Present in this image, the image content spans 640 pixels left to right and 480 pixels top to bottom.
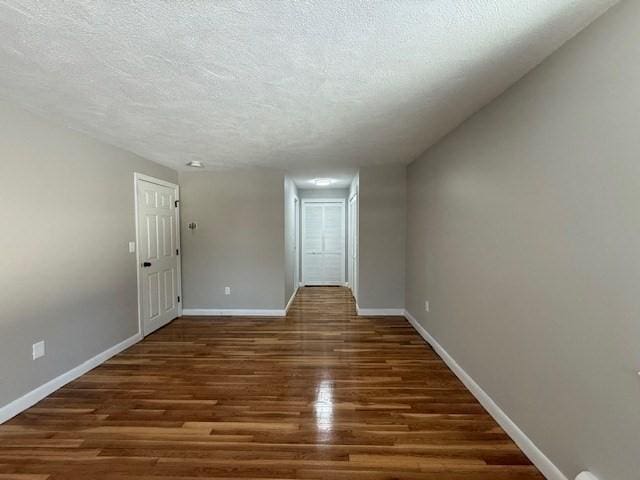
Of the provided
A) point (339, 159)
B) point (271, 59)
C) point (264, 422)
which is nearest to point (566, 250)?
point (271, 59)

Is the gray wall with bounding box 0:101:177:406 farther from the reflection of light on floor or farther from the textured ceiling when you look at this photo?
the reflection of light on floor

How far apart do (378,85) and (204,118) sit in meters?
1.40

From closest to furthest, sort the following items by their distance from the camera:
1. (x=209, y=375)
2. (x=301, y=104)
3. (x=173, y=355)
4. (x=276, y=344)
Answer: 1. (x=301, y=104)
2. (x=209, y=375)
3. (x=173, y=355)
4. (x=276, y=344)

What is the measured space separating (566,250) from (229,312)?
4.20m

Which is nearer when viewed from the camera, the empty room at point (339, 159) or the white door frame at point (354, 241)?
the empty room at point (339, 159)

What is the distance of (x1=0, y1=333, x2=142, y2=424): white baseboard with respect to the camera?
6.81ft

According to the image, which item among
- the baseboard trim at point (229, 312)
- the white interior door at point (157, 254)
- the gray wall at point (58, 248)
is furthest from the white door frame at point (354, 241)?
the gray wall at point (58, 248)

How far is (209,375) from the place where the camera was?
272 cm

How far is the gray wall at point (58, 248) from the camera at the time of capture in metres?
2.10

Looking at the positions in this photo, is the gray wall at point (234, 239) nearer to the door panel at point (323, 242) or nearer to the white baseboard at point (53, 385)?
the white baseboard at point (53, 385)

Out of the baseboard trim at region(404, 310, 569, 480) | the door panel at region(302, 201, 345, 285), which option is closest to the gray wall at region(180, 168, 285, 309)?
the door panel at region(302, 201, 345, 285)

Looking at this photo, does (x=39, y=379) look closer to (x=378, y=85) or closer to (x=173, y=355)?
(x=173, y=355)

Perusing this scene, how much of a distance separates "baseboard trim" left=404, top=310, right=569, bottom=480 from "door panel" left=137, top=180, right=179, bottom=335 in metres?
3.44

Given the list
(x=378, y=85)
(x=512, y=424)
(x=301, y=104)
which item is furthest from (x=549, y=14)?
(x=512, y=424)
